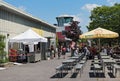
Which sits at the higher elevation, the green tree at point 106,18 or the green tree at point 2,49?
the green tree at point 106,18

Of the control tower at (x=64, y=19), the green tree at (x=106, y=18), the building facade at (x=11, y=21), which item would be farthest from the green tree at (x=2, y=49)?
the control tower at (x=64, y=19)

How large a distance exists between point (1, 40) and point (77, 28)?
2783 inches

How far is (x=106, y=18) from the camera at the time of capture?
81375 millimetres

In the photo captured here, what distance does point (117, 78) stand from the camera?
17.3 m

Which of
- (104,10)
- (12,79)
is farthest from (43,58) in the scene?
(104,10)

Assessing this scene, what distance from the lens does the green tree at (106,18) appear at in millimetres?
78750

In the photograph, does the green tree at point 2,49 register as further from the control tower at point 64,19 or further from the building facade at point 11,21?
the control tower at point 64,19

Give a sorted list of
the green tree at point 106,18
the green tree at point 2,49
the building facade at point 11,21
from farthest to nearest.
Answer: the green tree at point 106,18 → the building facade at point 11,21 → the green tree at point 2,49

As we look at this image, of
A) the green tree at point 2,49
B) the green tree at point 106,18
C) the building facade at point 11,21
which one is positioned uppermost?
the green tree at point 106,18

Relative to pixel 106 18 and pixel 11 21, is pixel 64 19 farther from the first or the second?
pixel 11 21

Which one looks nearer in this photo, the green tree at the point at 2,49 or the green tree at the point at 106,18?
the green tree at the point at 2,49

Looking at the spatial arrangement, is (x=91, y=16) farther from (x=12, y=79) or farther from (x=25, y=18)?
(x=12, y=79)

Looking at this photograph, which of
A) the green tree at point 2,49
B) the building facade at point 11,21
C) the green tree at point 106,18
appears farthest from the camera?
the green tree at point 106,18

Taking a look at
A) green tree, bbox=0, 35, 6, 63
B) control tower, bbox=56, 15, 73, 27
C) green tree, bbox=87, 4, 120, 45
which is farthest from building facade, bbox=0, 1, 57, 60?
control tower, bbox=56, 15, 73, 27
